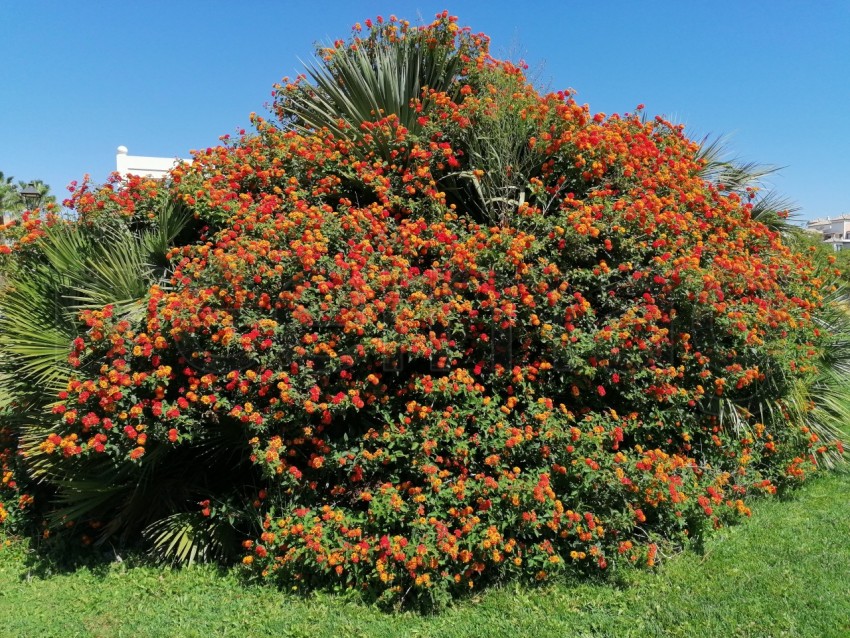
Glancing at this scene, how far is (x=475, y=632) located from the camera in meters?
3.18

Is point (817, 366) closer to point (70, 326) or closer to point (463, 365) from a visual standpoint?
point (463, 365)

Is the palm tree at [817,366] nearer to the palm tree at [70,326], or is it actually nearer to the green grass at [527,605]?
the green grass at [527,605]

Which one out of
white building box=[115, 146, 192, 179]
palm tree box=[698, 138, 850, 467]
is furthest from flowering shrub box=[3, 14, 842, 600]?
white building box=[115, 146, 192, 179]

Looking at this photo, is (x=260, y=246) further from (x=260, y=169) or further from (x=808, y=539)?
(x=808, y=539)

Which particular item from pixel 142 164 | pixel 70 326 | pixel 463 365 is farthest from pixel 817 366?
pixel 142 164

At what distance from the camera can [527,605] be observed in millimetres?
3418

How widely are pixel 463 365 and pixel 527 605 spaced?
1604 mm

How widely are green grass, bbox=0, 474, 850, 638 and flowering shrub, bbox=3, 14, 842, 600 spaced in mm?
186

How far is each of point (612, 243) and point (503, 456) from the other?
195 cm

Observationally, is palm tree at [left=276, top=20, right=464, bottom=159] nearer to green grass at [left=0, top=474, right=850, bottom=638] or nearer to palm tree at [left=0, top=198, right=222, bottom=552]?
palm tree at [left=0, top=198, right=222, bottom=552]

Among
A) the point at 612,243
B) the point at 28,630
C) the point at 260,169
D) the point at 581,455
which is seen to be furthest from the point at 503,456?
the point at 260,169

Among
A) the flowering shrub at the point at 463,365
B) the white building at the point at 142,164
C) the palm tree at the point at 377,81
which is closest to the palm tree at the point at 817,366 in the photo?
the flowering shrub at the point at 463,365

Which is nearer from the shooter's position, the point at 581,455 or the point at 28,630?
the point at 28,630

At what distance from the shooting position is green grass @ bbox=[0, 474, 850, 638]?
10.4ft
